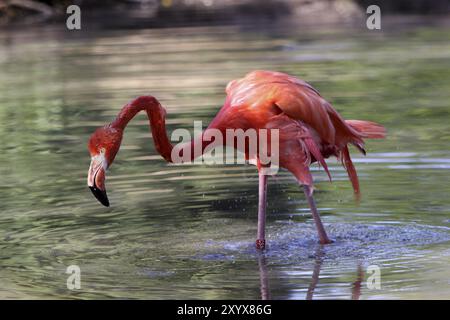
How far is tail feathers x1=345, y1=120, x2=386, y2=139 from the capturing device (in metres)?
8.73

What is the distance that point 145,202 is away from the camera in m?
9.71

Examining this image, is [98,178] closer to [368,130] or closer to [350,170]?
[350,170]

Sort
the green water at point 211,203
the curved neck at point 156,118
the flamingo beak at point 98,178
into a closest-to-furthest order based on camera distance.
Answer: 1. the green water at point 211,203
2. the flamingo beak at point 98,178
3. the curved neck at point 156,118

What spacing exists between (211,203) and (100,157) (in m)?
2.16

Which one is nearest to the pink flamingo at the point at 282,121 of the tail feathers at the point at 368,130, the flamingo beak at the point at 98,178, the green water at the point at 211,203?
the tail feathers at the point at 368,130

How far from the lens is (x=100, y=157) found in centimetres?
760

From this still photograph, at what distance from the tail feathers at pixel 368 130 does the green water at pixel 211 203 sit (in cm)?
65

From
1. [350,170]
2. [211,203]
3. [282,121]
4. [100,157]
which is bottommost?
[211,203]

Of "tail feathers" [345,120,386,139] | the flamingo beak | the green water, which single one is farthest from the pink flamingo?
the green water

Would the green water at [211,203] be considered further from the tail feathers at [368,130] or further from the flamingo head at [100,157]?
the tail feathers at [368,130]

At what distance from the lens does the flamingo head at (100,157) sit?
24.8 feet

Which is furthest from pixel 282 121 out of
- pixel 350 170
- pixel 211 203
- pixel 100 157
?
pixel 211 203

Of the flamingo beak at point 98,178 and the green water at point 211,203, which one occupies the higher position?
the flamingo beak at point 98,178

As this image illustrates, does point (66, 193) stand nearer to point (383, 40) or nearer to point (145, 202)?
point (145, 202)
